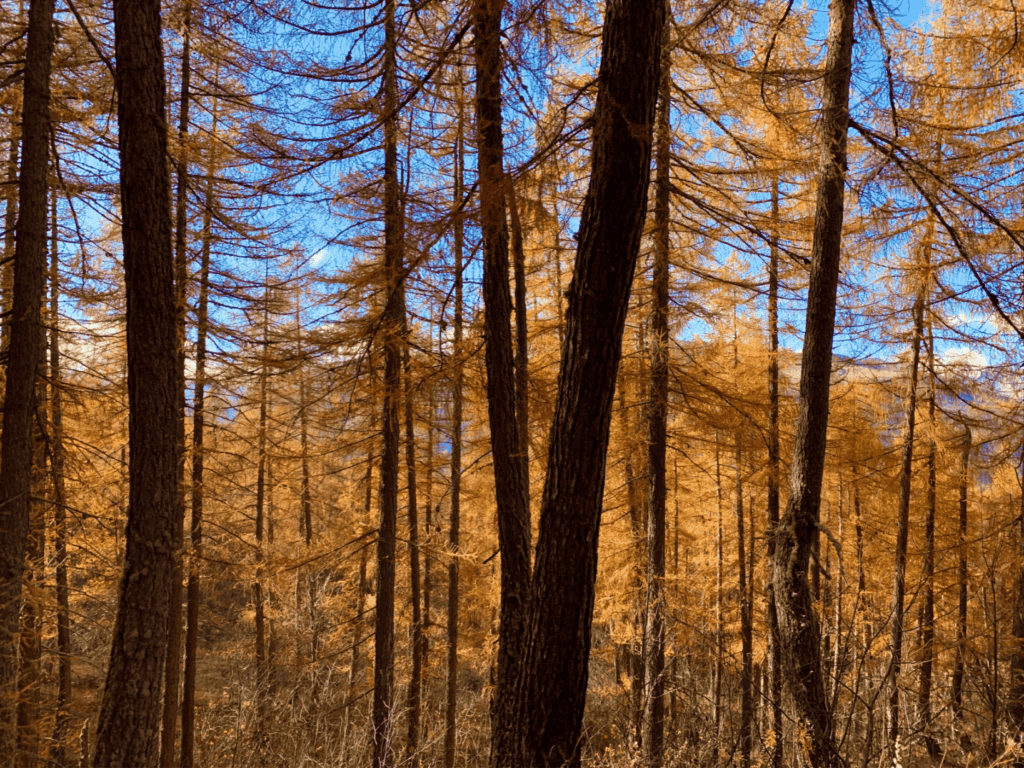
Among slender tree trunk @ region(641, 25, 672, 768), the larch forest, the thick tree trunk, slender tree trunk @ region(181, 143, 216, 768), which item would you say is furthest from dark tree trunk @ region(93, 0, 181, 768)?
slender tree trunk @ region(641, 25, 672, 768)

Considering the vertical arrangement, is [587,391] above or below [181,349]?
below

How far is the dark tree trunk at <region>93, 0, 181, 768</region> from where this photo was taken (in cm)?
425

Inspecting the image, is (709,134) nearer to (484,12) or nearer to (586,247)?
(484,12)

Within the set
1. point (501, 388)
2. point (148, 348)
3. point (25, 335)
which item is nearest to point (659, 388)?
point (501, 388)

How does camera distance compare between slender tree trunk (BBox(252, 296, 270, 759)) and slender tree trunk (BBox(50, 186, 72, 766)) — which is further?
slender tree trunk (BBox(252, 296, 270, 759))

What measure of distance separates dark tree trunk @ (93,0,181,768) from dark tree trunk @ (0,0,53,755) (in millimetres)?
2462

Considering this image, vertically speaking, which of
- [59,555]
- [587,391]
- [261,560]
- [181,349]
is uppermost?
[181,349]

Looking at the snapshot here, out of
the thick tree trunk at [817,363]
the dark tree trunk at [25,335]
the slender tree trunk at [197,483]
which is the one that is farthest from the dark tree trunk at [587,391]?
the slender tree trunk at [197,483]

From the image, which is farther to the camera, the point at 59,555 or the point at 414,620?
the point at 414,620

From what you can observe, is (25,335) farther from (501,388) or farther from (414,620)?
(414,620)

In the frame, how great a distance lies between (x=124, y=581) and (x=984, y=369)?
11.5 meters

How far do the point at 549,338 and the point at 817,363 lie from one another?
532 centimetres

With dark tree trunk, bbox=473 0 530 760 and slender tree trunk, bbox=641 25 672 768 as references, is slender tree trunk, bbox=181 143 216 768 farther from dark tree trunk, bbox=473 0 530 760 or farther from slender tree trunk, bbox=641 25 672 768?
slender tree trunk, bbox=641 25 672 768

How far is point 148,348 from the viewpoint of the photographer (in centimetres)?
441
